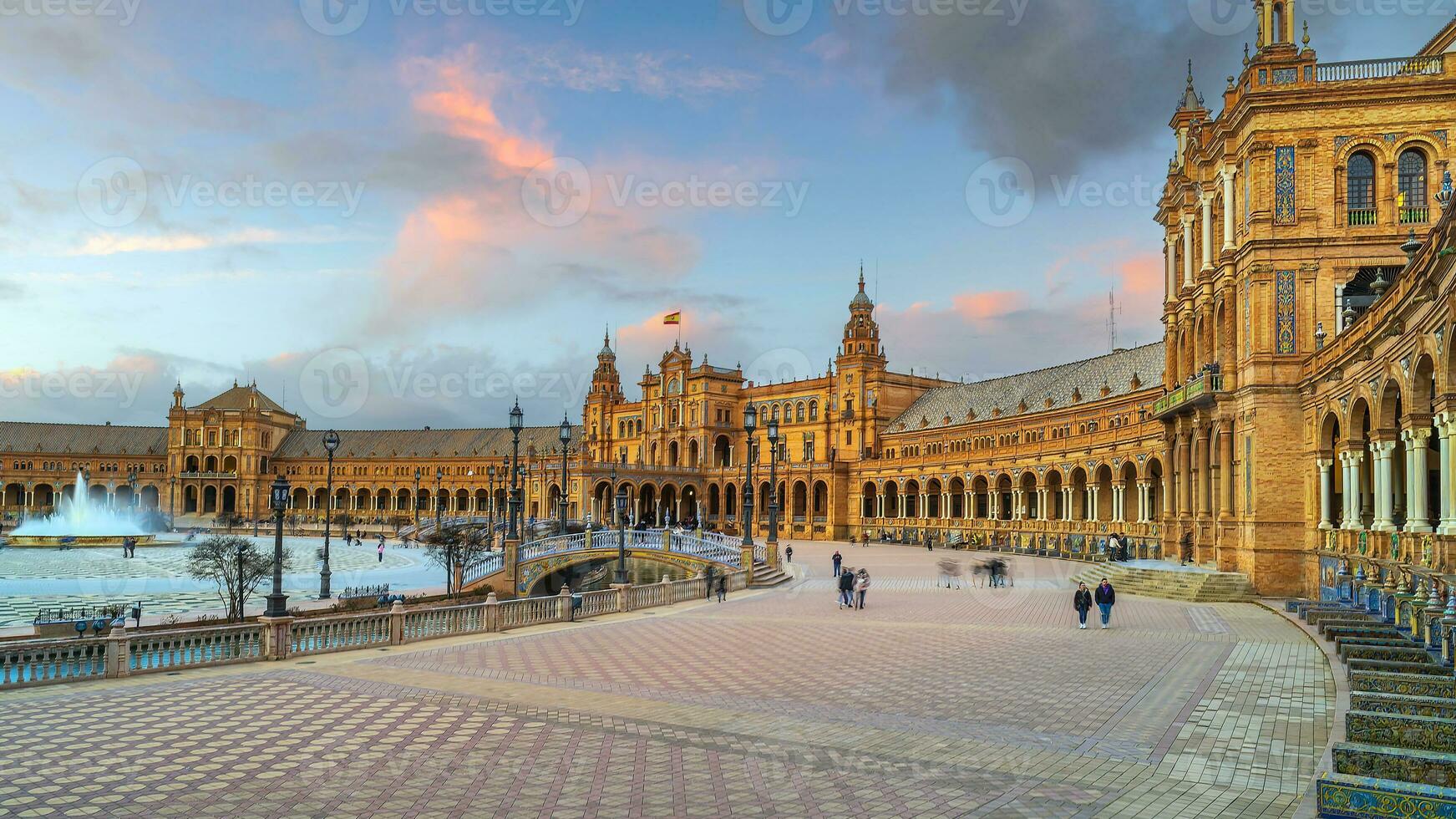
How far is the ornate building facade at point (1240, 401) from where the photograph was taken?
25141mm

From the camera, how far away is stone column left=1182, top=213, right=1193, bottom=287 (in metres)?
40.4

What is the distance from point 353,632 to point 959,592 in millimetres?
21297

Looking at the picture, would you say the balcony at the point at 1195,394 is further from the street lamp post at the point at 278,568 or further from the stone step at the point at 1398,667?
the street lamp post at the point at 278,568

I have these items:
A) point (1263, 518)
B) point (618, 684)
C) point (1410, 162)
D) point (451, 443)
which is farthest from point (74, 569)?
point (451, 443)

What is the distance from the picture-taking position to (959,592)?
34.3m

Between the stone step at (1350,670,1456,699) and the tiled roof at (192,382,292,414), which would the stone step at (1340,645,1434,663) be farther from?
the tiled roof at (192,382,292,414)

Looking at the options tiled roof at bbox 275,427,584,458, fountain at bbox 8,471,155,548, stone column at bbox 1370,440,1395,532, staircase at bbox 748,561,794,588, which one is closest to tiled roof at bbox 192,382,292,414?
tiled roof at bbox 275,427,584,458

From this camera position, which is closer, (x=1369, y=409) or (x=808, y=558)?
(x=1369, y=409)

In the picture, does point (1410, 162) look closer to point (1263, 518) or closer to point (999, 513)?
point (1263, 518)

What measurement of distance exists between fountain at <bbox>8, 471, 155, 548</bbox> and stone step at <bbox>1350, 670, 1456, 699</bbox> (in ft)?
248

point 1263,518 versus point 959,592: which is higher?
point 1263,518

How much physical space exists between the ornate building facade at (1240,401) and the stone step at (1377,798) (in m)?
12.3

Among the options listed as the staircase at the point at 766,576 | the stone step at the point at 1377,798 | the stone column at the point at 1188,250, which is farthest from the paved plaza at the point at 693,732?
the stone column at the point at 1188,250

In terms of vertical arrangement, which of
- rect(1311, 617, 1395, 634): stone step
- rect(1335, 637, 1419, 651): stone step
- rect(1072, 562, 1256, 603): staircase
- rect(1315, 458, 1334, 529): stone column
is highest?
rect(1315, 458, 1334, 529): stone column
